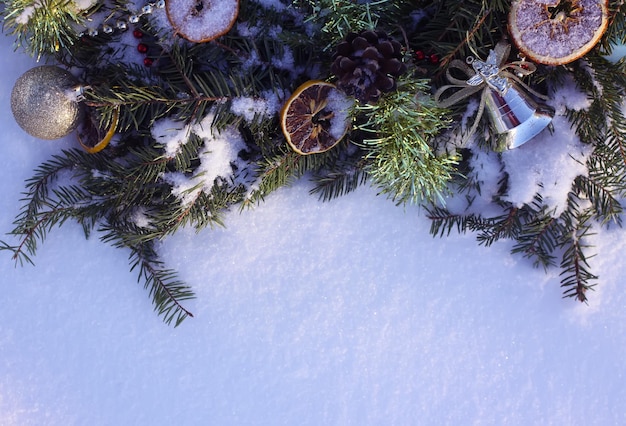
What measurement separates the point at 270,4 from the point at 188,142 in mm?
229

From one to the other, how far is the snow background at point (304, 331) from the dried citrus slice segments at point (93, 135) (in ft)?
0.33

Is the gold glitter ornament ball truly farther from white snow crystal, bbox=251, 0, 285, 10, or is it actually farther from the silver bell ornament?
the silver bell ornament

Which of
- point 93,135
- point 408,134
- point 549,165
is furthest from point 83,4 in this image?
point 549,165

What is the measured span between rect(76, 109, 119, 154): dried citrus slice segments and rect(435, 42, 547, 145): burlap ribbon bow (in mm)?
449

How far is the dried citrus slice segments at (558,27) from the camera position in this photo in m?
0.70

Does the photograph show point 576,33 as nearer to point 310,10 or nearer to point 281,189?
point 310,10

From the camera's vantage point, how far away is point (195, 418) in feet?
2.96

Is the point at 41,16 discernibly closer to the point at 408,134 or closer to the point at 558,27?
the point at 408,134

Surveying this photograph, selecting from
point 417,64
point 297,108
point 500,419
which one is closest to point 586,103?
point 417,64

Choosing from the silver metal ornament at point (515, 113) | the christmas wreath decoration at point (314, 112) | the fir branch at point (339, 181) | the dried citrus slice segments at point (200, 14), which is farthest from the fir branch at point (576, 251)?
the dried citrus slice segments at point (200, 14)

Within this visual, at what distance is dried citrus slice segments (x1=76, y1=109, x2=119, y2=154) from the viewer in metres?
0.80

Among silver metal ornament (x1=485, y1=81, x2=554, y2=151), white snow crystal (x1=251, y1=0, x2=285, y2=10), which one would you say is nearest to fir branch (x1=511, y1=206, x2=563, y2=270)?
silver metal ornament (x1=485, y1=81, x2=554, y2=151)

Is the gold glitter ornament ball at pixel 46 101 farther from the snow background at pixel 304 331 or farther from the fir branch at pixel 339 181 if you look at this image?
the fir branch at pixel 339 181

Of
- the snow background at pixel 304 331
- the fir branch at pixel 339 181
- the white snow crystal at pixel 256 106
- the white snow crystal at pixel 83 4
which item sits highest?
the white snow crystal at pixel 83 4
